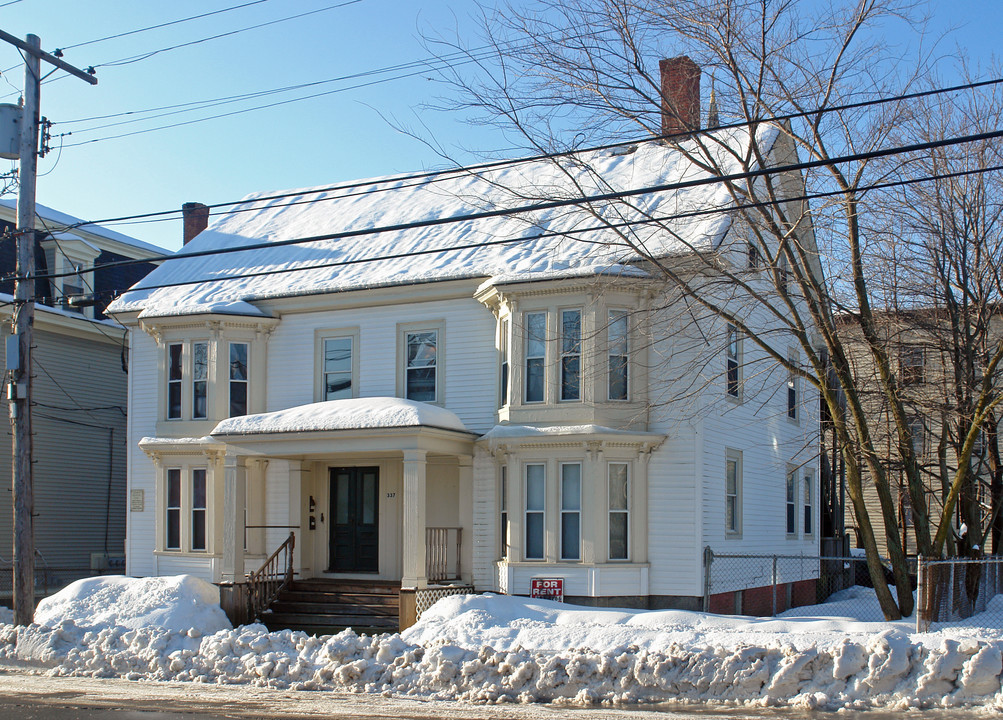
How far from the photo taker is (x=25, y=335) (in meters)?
16.1

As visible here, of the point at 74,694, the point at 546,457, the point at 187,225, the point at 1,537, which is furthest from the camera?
the point at 187,225

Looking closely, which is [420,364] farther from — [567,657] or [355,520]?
[567,657]

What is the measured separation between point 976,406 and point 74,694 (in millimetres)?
12976

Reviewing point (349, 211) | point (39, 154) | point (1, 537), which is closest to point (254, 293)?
point (349, 211)

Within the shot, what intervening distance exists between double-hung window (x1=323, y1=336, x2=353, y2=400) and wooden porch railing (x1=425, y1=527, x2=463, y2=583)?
10.7 feet

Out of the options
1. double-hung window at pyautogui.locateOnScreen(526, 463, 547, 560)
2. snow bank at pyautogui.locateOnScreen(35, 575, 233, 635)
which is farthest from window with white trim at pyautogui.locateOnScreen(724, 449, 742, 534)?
snow bank at pyautogui.locateOnScreen(35, 575, 233, 635)

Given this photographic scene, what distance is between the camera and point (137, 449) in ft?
71.1

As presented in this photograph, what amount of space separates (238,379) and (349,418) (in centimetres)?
383

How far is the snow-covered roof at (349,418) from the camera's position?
17.2 meters

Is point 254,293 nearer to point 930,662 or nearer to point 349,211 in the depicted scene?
point 349,211

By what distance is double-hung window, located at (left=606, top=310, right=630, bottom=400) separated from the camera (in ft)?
57.7

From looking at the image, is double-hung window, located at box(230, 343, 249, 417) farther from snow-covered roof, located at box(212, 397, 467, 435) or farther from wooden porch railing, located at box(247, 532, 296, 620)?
wooden porch railing, located at box(247, 532, 296, 620)

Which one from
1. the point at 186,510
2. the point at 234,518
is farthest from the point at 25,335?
the point at 186,510

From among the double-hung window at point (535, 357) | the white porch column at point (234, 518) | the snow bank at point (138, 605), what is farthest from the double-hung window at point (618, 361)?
the snow bank at point (138, 605)
